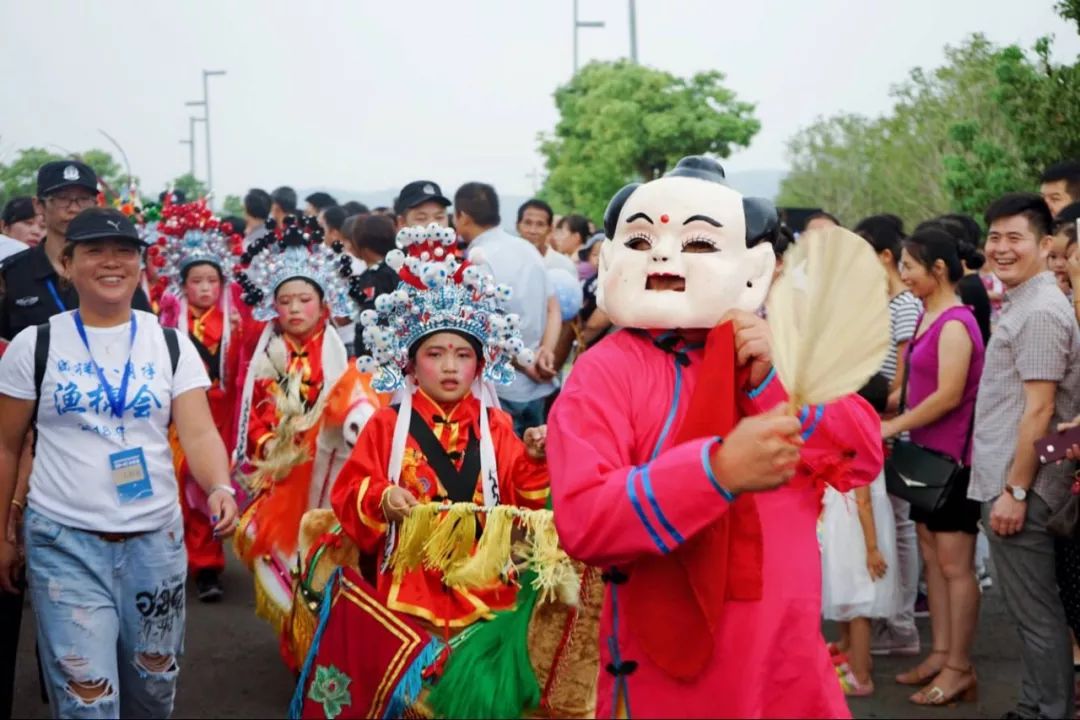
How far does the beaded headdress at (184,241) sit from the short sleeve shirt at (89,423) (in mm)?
4174

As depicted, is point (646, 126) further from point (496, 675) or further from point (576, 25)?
point (496, 675)

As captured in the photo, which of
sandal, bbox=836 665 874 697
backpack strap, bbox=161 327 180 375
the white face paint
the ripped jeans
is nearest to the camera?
the white face paint

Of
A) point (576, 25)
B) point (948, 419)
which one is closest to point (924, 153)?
point (576, 25)

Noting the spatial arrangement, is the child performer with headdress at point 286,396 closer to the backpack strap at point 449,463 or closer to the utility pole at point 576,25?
the backpack strap at point 449,463

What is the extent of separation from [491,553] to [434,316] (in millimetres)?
1233

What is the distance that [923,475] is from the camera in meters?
5.95

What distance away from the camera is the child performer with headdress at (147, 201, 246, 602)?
320 inches

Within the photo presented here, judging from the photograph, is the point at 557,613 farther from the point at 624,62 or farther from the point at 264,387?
the point at 624,62

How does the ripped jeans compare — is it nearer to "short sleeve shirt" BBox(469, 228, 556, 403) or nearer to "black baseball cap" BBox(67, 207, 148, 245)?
"black baseball cap" BBox(67, 207, 148, 245)

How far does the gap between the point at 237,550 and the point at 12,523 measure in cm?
175

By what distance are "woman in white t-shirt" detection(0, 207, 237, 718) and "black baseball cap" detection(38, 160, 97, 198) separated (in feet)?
3.98

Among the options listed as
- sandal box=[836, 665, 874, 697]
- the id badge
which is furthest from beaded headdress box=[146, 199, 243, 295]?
sandal box=[836, 665, 874, 697]

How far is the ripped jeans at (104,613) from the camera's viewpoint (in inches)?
171

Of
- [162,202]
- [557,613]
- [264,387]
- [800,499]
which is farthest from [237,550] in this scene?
[800,499]
